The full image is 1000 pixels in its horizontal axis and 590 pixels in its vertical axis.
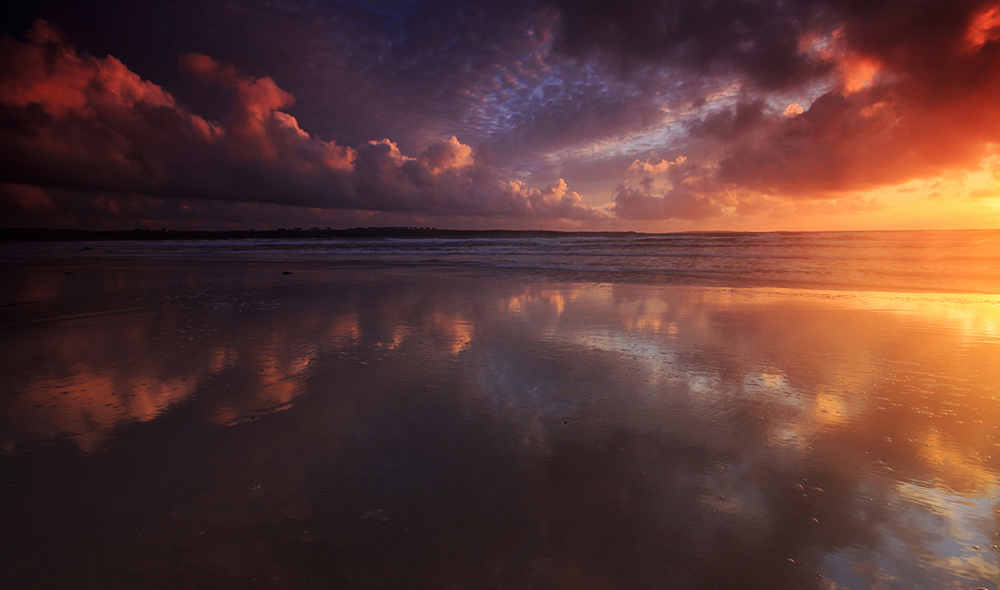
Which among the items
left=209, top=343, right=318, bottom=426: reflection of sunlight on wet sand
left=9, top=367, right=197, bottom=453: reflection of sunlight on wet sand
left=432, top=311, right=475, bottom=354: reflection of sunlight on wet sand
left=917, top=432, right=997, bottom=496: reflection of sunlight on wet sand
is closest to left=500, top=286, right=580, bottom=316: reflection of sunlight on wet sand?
left=432, top=311, right=475, bottom=354: reflection of sunlight on wet sand

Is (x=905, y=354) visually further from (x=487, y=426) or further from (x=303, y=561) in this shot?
(x=303, y=561)

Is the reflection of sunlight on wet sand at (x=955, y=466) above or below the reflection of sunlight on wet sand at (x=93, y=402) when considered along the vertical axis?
above

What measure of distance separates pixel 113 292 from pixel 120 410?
33.8 ft

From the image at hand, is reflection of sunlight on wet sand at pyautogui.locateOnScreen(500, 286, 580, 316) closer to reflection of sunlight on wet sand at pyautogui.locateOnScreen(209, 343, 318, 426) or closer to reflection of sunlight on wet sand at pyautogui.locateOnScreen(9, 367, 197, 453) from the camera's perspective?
reflection of sunlight on wet sand at pyautogui.locateOnScreen(209, 343, 318, 426)

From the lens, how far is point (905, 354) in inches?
211

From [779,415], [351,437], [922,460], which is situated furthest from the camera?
[779,415]

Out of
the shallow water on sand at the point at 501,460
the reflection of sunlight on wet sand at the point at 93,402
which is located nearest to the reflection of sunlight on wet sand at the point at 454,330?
the shallow water on sand at the point at 501,460

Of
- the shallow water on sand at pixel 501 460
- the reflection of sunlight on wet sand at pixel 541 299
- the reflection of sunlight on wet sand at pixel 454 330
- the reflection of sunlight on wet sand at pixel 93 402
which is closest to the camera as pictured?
the shallow water on sand at pixel 501 460

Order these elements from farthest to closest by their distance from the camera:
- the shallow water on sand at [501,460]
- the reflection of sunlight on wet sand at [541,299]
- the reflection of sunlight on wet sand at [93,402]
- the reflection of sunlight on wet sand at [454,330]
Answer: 1. the reflection of sunlight on wet sand at [541,299]
2. the reflection of sunlight on wet sand at [454,330]
3. the reflection of sunlight on wet sand at [93,402]
4. the shallow water on sand at [501,460]

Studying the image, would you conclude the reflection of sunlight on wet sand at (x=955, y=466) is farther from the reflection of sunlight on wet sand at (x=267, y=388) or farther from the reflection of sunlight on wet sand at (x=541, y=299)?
the reflection of sunlight on wet sand at (x=541, y=299)

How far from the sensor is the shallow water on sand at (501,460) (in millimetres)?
2027

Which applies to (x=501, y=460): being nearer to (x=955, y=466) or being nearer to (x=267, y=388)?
(x=267, y=388)

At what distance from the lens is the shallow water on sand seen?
2027 mm

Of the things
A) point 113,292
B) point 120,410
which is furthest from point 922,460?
point 113,292
